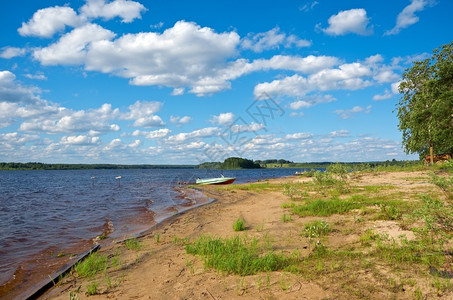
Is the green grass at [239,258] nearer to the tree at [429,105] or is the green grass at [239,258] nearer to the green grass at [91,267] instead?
the green grass at [91,267]

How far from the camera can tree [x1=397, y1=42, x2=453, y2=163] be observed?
2139 centimetres

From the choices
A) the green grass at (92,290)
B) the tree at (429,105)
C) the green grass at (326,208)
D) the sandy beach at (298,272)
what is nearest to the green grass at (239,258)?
the sandy beach at (298,272)

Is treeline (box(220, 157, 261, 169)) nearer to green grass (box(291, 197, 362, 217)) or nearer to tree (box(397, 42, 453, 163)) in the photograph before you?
tree (box(397, 42, 453, 163))

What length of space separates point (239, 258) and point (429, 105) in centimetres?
2995

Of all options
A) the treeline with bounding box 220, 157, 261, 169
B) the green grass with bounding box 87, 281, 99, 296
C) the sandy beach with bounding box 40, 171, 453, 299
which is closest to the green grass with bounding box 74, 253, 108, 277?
the sandy beach with bounding box 40, 171, 453, 299

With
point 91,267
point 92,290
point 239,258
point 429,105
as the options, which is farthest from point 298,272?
point 429,105

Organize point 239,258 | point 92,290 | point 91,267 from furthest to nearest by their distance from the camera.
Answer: point 91,267 → point 239,258 → point 92,290

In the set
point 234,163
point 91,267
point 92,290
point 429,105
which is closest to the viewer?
point 92,290

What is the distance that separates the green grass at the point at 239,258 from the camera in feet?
21.5

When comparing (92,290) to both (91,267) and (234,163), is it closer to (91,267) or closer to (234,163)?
(91,267)

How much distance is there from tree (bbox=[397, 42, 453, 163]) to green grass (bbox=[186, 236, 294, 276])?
19.0 meters

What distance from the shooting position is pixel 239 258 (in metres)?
6.75

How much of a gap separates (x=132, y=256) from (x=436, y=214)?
8.95 meters

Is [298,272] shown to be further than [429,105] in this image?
No
